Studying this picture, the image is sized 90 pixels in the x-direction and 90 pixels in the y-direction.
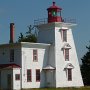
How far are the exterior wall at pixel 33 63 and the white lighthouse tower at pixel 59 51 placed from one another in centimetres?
63

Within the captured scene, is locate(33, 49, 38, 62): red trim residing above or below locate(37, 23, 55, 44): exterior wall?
below

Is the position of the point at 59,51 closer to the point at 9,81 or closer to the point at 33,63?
the point at 33,63

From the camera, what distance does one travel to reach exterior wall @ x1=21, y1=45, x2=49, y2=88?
5322 cm

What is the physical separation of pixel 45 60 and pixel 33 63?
7.94 feet

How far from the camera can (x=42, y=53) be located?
55.6 m

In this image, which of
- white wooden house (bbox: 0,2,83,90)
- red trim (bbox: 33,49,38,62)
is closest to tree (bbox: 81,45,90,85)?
white wooden house (bbox: 0,2,83,90)

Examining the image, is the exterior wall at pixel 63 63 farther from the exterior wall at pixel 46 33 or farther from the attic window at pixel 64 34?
the exterior wall at pixel 46 33

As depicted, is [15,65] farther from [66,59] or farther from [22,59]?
[66,59]

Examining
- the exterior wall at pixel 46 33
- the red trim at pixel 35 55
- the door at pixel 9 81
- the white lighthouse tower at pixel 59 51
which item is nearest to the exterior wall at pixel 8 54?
the door at pixel 9 81

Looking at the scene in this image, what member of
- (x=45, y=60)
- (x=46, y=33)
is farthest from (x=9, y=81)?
(x=46, y=33)

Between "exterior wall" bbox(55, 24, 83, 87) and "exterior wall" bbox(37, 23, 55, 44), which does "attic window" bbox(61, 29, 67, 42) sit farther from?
"exterior wall" bbox(37, 23, 55, 44)

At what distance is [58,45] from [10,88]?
857cm

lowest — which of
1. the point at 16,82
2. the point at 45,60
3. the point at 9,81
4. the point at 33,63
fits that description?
the point at 16,82

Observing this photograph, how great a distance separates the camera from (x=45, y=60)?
56.2 meters
